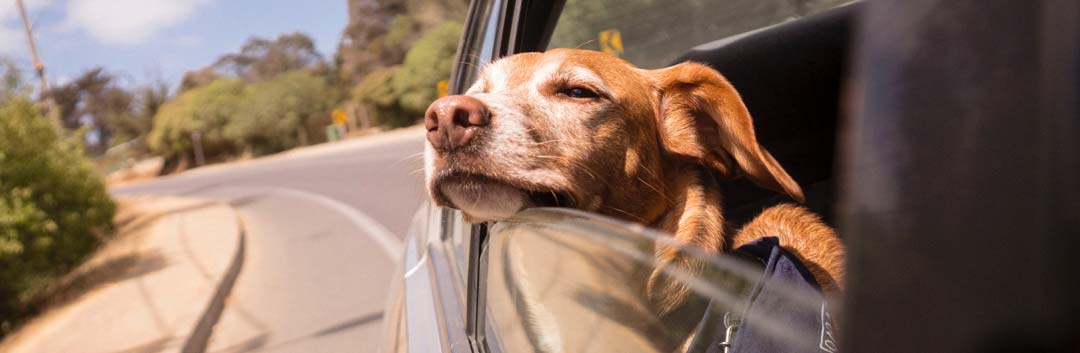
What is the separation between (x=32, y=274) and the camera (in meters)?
9.63

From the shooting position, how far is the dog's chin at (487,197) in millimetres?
1729

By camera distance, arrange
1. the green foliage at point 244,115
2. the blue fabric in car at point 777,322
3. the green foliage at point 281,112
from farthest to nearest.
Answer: the green foliage at point 244,115 → the green foliage at point 281,112 → the blue fabric in car at point 777,322

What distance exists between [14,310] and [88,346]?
3.44 m

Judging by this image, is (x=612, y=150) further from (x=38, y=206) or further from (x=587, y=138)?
(x=38, y=206)

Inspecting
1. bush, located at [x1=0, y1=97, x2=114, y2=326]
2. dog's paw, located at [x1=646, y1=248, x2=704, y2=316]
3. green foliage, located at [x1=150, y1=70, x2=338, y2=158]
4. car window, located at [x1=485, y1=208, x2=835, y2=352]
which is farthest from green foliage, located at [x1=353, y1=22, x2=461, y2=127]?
green foliage, located at [x1=150, y1=70, x2=338, y2=158]

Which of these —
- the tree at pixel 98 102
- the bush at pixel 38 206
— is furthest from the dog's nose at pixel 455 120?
the tree at pixel 98 102

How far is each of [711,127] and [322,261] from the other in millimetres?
8867

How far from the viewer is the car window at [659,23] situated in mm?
2146

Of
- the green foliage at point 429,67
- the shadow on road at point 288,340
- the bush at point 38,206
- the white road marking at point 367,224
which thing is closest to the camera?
the shadow on road at point 288,340

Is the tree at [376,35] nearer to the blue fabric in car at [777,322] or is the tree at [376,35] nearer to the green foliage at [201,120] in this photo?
the green foliage at [201,120]

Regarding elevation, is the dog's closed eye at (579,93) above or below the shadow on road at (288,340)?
above

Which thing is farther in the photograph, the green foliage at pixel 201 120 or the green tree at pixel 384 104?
the green foliage at pixel 201 120

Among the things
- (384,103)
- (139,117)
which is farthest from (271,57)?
(384,103)

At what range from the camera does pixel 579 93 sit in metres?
1.93
